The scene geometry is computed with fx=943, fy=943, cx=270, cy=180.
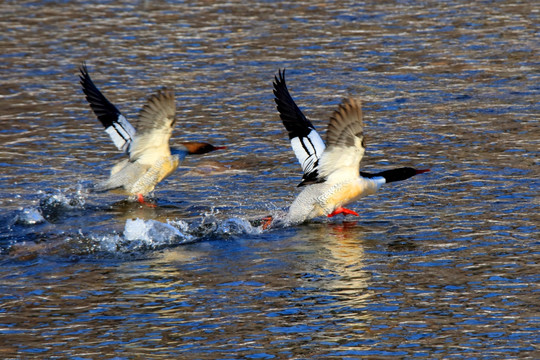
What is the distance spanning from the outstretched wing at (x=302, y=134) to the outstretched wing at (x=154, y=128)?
119cm

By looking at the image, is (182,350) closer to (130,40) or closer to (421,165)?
(421,165)

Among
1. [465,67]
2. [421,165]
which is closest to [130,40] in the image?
[465,67]

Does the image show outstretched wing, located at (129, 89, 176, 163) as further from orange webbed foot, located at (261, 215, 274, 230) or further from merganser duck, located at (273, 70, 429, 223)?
orange webbed foot, located at (261, 215, 274, 230)

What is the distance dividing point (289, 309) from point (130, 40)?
12016 millimetres

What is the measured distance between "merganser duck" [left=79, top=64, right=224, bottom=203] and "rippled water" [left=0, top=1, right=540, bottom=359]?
1.08 feet

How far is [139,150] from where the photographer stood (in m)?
11.1

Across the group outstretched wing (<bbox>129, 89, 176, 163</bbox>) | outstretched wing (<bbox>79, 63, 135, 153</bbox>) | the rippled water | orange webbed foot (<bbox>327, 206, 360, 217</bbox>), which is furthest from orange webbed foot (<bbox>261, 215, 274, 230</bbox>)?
outstretched wing (<bbox>79, 63, 135, 153</bbox>)

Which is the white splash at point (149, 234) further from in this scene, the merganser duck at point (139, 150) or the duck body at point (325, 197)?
the merganser duck at point (139, 150)

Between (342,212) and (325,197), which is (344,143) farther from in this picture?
(342,212)

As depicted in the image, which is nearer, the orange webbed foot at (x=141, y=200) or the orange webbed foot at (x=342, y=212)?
the orange webbed foot at (x=342, y=212)

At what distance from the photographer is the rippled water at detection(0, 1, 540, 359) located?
697 centimetres

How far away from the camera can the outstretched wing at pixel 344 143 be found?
8.82 metres

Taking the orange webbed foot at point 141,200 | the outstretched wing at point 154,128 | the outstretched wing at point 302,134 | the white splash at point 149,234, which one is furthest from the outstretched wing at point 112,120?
the white splash at point 149,234

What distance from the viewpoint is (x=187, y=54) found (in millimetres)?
17359
